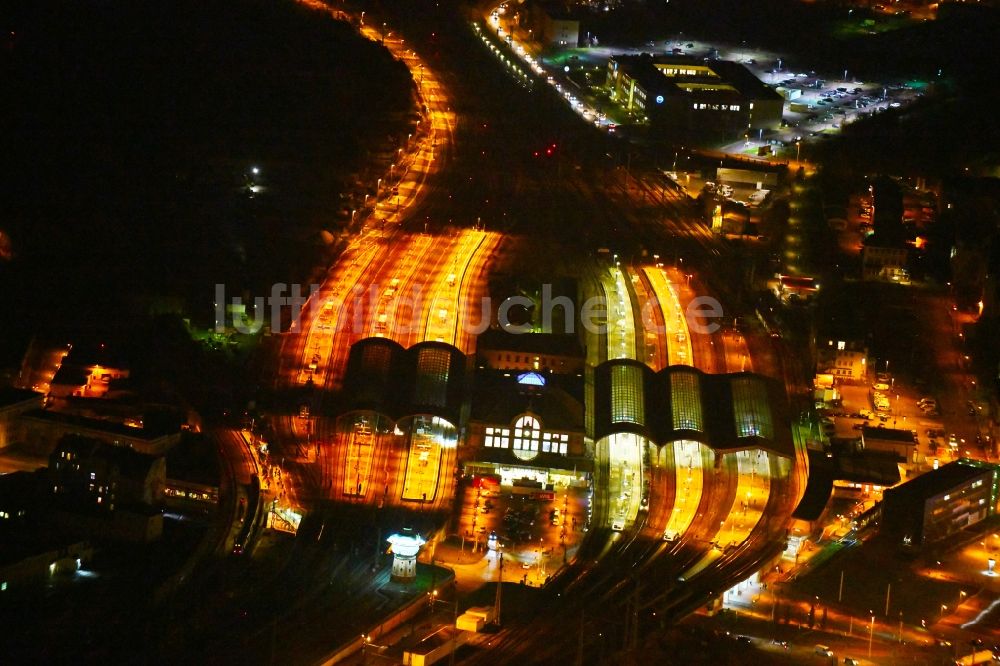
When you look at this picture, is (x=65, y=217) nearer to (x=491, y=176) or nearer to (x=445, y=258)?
(x=445, y=258)

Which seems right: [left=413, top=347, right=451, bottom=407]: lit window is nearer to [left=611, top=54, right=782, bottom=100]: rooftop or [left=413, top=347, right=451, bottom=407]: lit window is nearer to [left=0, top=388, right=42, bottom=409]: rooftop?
[left=0, top=388, right=42, bottom=409]: rooftop

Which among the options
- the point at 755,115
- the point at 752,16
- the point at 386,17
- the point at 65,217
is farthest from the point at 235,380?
the point at 752,16

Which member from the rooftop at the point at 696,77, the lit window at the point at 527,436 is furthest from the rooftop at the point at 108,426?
the rooftop at the point at 696,77

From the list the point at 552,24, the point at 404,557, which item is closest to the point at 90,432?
the point at 404,557

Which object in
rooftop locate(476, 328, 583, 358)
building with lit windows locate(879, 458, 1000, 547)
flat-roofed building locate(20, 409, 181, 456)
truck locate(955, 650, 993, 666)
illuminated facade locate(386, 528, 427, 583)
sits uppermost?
rooftop locate(476, 328, 583, 358)

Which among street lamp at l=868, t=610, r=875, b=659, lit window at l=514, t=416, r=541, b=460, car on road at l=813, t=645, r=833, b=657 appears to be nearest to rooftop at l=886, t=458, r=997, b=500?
street lamp at l=868, t=610, r=875, b=659

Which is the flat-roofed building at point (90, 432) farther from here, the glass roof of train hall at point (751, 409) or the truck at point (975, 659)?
the truck at point (975, 659)
